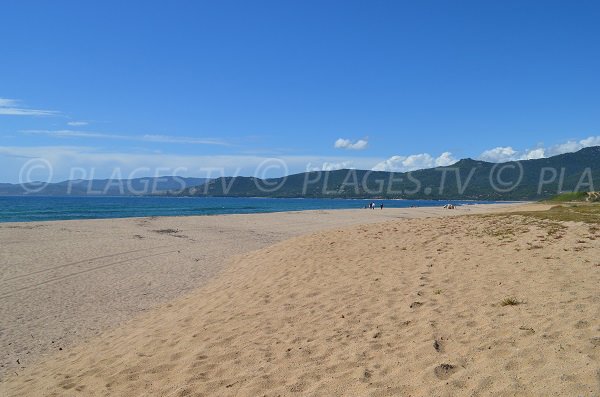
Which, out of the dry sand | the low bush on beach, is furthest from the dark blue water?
the low bush on beach

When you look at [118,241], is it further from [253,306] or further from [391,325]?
[391,325]

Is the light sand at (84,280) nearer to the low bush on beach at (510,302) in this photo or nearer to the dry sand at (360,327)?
the dry sand at (360,327)

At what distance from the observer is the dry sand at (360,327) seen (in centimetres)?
506

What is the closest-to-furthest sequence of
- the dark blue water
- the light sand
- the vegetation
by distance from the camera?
the light sand, the vegetation, the dark blue water

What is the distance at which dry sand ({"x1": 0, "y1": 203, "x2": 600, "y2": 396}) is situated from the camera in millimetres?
5059

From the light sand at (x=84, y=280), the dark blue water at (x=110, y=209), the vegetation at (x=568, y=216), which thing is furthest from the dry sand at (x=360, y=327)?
the dark blue water at (x=110, y=209)

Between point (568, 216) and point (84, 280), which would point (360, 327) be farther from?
point (568, 216)

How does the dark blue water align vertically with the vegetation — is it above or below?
below

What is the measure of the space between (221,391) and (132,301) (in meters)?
7.60

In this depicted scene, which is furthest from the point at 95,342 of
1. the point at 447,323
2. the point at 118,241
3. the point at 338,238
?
the point at 118,241

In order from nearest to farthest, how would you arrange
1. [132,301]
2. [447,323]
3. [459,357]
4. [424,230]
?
[459,357] → [447,323] → [132,301] → [424,230]

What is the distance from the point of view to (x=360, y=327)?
7.00m

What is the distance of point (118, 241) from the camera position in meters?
25.3

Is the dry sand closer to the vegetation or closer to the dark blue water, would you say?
the vegetation
